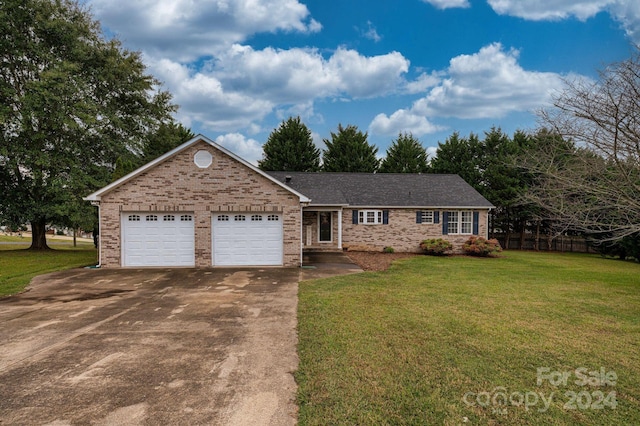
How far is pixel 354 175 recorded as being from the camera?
2530 cm

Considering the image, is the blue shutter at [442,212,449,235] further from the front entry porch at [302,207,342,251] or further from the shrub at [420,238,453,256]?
the front entry porch at [302,207,342,251]

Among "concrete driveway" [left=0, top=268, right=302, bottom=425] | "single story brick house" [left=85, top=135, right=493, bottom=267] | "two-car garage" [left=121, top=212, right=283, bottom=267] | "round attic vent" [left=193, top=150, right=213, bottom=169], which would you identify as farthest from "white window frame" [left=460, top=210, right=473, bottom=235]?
"concrete driveway" [left=0, top=268, right=302, bottom=425]

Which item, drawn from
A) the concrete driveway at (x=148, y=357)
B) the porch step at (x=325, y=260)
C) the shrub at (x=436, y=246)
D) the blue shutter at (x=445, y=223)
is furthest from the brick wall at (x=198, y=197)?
A: the blue shutter at (x=445, y=223)

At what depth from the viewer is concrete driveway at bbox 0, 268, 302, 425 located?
3.61 meters

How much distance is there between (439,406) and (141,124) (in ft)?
89.8

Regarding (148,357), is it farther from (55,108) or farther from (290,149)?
(290,149)

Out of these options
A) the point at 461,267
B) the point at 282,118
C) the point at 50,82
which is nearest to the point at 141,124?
the point at 50,82

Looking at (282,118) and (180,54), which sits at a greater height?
(282,118)

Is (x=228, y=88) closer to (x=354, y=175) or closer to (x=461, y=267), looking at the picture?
(x=354, y=175)

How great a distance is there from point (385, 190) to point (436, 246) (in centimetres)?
510

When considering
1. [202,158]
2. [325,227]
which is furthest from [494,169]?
[202,158]

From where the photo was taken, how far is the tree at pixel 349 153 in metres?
37.3

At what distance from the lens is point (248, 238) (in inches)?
556

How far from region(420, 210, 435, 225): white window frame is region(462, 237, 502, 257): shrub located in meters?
2.47
